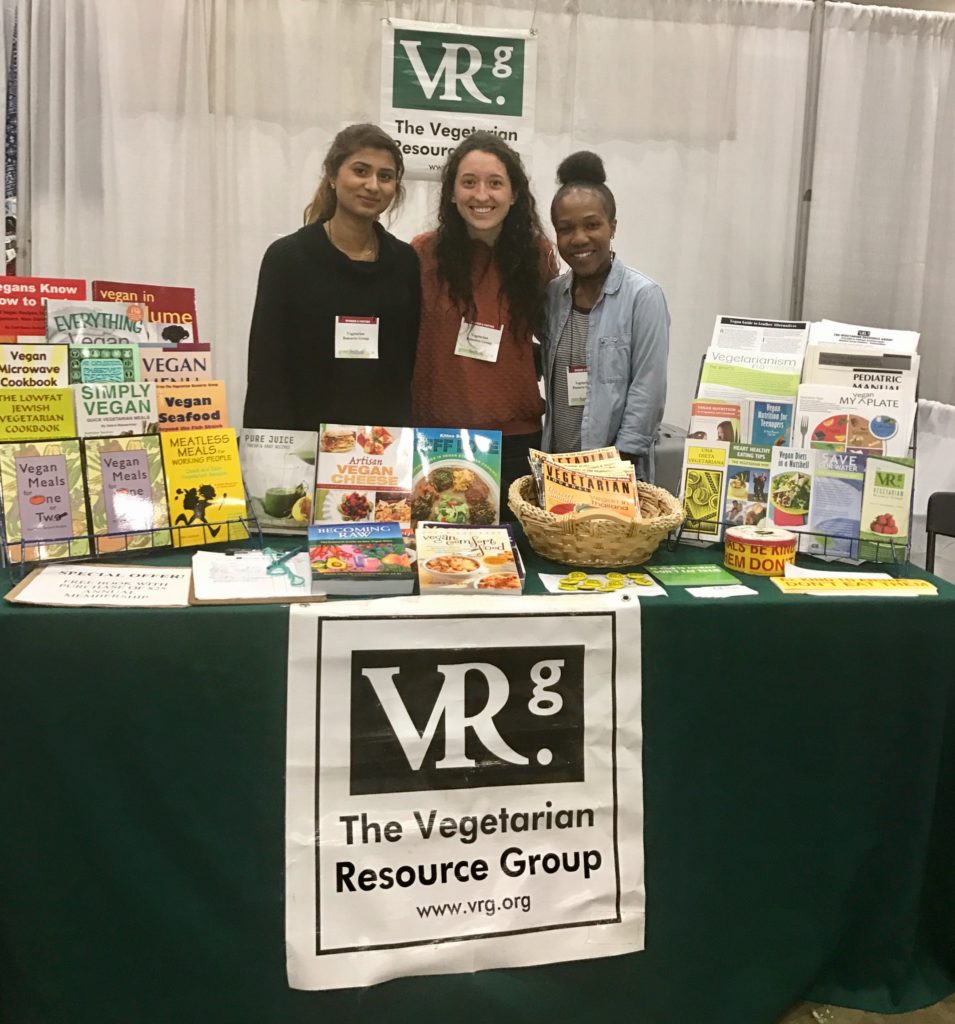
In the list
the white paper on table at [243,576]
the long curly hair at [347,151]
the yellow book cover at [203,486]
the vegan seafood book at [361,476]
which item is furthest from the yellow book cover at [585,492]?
the long curly hair at [347,151]

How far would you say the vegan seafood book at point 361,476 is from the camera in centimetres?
161

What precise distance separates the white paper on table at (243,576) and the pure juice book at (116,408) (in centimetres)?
26

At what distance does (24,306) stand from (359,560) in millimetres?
712

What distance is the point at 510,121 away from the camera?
10.9 feet

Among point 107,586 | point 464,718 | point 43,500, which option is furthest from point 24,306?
point 464,718

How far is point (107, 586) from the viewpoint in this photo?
1353mm

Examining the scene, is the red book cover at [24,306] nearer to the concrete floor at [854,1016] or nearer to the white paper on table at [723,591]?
the white paper on table at [723,591]

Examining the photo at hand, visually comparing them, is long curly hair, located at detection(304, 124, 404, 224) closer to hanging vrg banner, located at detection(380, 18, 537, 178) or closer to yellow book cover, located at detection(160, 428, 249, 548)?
yellow book cover, located at detection(160, 428, 249, 548)

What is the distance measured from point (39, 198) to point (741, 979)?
323 centimetres

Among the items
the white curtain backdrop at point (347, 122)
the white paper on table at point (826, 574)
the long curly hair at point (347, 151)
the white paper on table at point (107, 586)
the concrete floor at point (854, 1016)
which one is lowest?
the concrete floor at point (854, 1016)

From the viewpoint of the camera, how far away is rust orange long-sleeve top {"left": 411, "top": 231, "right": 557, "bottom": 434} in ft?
7.19

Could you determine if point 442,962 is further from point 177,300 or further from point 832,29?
point 832,29

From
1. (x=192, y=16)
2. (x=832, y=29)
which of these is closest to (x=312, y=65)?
(x=192, y=16)

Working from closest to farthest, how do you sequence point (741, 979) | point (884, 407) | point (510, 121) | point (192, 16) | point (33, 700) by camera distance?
1. point (33, 700)
2. point (741, 979)
3. point (884, 407)
4. point (192, 16)
5. point (510, 121)
